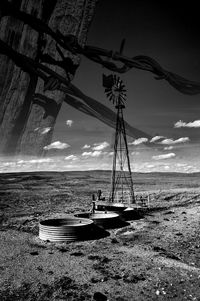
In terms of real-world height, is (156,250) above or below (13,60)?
below

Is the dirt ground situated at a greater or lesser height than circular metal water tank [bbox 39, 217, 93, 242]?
lesser

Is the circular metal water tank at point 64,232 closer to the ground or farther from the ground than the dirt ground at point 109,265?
farther from the ground

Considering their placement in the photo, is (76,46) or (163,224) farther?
(76,46)

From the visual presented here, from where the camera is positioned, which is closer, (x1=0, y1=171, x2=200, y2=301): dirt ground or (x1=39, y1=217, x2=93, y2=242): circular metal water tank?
(x1=0, y1=171, x2=200, y2=301): dirt ground

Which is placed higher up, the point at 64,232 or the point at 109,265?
the point at 64,232

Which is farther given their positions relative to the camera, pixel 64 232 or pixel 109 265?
pixel 64 232

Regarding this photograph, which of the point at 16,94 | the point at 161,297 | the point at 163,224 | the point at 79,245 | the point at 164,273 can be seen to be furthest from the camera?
the point at 16,94

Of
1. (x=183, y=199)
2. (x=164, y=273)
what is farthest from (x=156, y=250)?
(x=183, y=199)

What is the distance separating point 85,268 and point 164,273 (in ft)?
10.0

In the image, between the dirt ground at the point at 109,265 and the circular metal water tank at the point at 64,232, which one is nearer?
the dirt ground at the point at 109,265

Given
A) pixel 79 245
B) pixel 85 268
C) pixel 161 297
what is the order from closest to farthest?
pixel 161 297 → pixel 85 268 → pixel 79 245

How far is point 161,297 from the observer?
954 cm

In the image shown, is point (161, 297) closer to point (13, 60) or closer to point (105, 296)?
point (105, 296)

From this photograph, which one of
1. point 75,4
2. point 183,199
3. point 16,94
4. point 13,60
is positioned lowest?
point 183,199
